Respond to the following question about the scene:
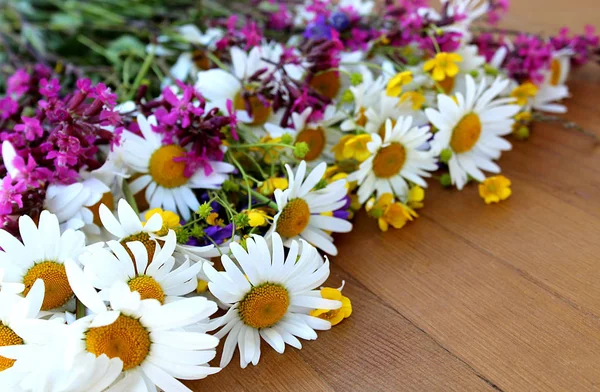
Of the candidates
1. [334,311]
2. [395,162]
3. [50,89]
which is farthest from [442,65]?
[50,89]

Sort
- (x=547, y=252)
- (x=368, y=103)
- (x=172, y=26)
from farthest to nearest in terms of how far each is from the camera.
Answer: (x=172, y=26) < (x=368, y=103) < (x=547, y=252)

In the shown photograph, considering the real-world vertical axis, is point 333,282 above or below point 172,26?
below

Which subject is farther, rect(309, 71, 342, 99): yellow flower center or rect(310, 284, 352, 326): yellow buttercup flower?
rect(309, 71, 342, 99): yellow flower center

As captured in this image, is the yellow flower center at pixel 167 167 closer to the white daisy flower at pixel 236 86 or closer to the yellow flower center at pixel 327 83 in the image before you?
the white daisy flower at pixel 236 86

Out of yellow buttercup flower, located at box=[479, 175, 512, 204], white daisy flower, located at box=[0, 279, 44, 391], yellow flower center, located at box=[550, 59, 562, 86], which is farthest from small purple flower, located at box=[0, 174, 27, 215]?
yellow flower center, located at box=[550, 59, 562, 86]

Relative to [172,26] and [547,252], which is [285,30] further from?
[547,252]

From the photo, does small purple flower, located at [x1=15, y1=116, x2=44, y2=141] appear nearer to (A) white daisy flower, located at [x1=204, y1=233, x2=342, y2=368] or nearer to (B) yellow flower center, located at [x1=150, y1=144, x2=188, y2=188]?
(B) yellow flower center, located at [x1=150, y1=144, x2=188, y2=188]

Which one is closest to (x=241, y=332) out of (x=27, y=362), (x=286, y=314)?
(x=286, y=314)
